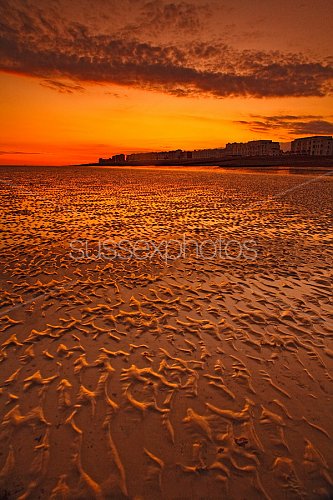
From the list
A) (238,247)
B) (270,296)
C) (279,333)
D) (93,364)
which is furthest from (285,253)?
(93,364)

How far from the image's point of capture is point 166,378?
5.99 meters

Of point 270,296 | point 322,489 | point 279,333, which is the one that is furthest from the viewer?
point 270,296

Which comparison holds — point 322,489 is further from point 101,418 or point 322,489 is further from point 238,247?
point 238,247

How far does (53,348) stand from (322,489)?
5478 millimetres

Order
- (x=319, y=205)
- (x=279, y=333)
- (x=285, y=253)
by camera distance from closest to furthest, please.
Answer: (x=279, y=333) < (x=285, y=253) < (x=319, y=205)

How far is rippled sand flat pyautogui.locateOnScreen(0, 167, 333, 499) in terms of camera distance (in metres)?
4.16

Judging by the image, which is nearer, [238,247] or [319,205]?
[238,247]

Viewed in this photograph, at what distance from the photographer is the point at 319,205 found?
27375 millimetres

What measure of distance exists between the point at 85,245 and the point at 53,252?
1.66m

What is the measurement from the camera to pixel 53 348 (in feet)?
22.4

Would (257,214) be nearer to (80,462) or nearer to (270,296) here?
(270,296)

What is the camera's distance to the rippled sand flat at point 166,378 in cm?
416

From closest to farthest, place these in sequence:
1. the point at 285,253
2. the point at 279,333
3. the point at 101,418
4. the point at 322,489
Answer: the point at 322,489
the point at 101,418
the point at 279,333
the point at 285,253

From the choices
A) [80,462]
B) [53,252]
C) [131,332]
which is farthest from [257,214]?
[80,462]
